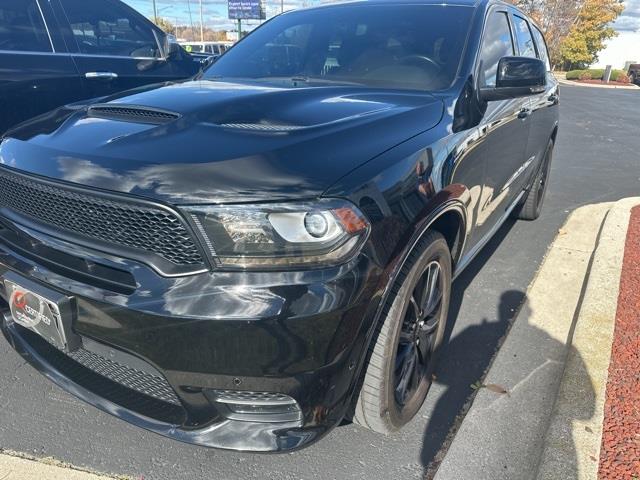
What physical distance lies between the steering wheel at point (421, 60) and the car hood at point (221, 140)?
12.7 inches

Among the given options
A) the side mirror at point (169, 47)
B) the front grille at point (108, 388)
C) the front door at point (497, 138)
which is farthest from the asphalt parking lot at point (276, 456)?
the side mirror at point (169, 47)

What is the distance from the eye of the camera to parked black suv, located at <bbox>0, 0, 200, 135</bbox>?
370 centimetres

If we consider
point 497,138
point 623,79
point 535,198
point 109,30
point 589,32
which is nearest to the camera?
point 497,138

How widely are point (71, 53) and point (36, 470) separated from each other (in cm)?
329

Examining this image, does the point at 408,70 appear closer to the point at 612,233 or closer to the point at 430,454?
the point at 430,454

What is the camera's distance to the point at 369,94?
2414mm

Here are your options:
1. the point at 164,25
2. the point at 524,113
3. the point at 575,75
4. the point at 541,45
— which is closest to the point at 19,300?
the point at 524,113

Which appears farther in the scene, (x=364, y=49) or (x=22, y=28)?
(x=22, y=28)

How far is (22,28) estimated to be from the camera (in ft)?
12.6

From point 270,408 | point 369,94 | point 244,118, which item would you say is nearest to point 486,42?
point 369,94

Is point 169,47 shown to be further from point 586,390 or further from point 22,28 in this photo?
point 586,390

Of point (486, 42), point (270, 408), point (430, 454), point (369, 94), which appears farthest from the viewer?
point (486, 42)

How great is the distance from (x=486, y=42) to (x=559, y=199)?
3.61 m

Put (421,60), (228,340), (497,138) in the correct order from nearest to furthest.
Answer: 1. (228,340)
2. (421,60)
3. (497,138)
